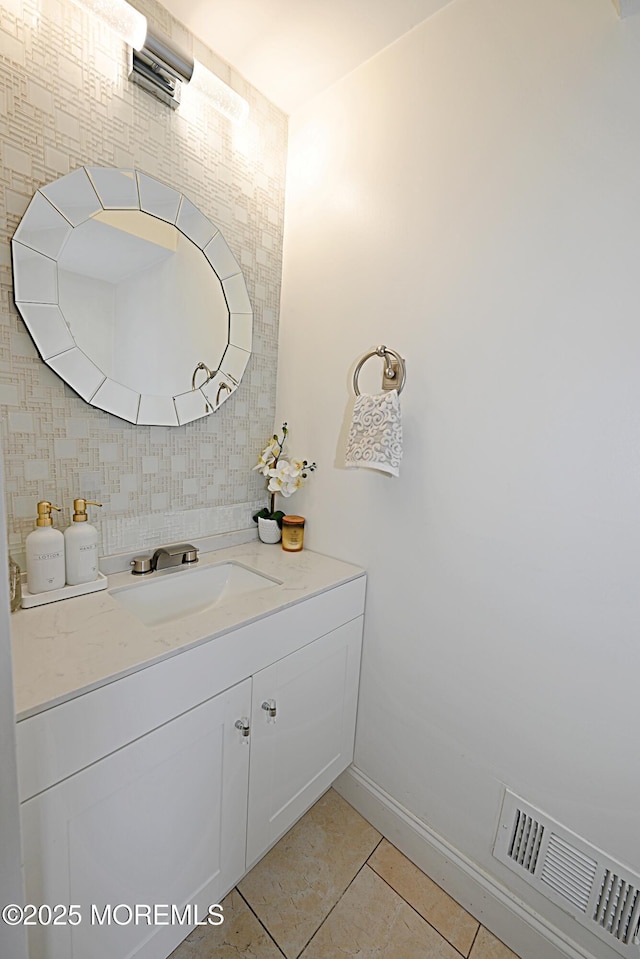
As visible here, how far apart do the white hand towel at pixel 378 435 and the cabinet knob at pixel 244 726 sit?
70cm

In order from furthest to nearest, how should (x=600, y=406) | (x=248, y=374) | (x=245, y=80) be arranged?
(x=248, y=374) → (x=245, y=80) → (x=600, y=406)

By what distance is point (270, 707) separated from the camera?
108 cm

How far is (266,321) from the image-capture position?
158 centimetres

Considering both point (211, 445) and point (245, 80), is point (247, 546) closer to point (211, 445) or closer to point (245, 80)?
point (211, 445)

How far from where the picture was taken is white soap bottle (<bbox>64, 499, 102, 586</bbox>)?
1.07m

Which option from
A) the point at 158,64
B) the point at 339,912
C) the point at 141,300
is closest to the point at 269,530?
the point at 141,300

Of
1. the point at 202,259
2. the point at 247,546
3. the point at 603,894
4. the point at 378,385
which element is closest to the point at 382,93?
the point at 202,259

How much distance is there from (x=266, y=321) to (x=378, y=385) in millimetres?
544

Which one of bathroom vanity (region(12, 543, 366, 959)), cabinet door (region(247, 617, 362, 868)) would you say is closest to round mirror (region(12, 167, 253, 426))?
bathroom vanity (region(12, 543, 366, 959))

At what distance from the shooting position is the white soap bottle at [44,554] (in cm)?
101

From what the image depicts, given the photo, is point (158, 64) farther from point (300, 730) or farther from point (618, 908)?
point (618, 908)

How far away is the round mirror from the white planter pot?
0.46 meters

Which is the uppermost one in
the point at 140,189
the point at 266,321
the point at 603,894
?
the point at 140,189

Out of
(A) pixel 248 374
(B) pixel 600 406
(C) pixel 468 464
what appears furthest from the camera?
(A) pixel 248 374
